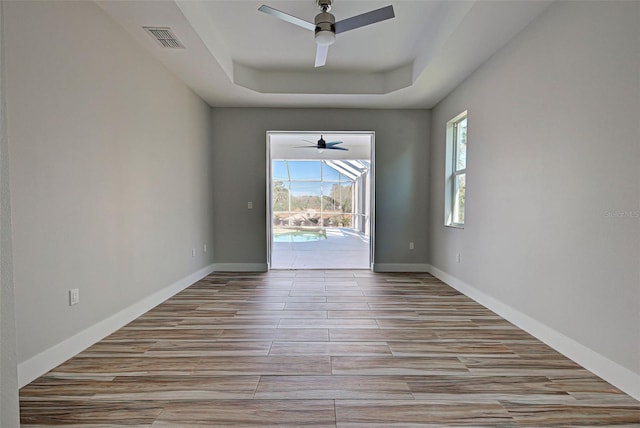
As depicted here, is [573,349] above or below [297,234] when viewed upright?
above

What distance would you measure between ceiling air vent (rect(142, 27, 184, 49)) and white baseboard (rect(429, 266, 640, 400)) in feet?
12.4

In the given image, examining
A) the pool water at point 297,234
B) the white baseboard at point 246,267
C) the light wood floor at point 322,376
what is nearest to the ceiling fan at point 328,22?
the light wood floor at point 322,376

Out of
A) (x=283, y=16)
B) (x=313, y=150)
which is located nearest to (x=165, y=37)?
(x=283, y=16)

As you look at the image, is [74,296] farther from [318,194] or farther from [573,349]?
[318,194]

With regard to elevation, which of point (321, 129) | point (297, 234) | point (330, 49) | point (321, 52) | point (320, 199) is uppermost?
point (330, 49)

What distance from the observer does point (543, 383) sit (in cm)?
193

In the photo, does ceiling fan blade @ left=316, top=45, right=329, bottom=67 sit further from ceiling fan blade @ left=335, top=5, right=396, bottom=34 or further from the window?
the window

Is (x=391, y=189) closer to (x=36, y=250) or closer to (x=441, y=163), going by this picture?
(x=441, y=163)

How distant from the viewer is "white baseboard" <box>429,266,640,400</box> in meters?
1.83

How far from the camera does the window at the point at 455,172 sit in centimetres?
435

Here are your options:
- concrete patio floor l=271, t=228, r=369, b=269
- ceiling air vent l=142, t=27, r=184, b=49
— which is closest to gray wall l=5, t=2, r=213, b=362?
ceiling air vent l=142, t=27, r=184, b=49

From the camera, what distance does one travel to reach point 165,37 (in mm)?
2922

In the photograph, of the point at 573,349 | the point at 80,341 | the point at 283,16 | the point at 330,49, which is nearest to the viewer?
the point at 573,349

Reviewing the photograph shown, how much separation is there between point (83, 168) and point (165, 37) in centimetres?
138
